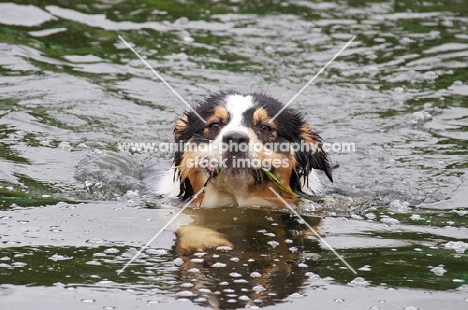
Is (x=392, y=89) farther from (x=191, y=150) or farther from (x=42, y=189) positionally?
(x=42, y=189)

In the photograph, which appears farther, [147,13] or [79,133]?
[147,13]

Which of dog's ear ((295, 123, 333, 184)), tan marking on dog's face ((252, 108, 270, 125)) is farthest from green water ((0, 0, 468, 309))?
tan marking on dog's face ((252, 108, 270, 125))

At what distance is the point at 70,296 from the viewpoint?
4.11 metres

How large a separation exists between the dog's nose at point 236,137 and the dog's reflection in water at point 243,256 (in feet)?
2.03

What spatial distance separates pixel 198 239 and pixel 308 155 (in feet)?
5.26

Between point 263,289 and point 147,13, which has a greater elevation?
point 147,13

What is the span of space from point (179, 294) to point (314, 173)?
2970 mm

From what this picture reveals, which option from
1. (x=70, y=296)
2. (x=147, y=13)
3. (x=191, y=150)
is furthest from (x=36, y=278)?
(x=147, y=13)

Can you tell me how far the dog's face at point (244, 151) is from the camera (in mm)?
5719

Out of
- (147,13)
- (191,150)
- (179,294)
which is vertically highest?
(147,13)

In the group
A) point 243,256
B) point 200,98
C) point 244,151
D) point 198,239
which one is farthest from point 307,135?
point 200,98

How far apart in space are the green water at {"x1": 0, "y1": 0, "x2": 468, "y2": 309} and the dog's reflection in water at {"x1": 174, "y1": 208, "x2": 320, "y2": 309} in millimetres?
17

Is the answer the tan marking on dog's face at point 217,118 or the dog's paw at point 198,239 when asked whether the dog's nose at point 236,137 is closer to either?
the tan marking on dog's face at point 217,118

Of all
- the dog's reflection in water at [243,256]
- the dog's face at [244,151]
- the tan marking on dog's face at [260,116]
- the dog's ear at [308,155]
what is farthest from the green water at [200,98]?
the tan marking on dog's face at [260,116]
